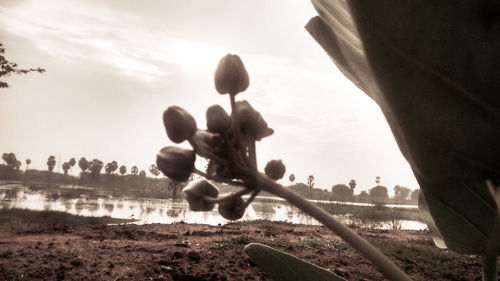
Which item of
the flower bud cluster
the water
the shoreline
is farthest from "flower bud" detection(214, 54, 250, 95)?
the water

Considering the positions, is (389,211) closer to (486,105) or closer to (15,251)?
(15,251)

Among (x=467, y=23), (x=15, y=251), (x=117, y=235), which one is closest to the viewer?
(x=467, y=23)

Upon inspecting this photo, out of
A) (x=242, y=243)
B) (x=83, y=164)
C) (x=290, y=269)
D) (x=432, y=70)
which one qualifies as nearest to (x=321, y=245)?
(x=242, y=243)

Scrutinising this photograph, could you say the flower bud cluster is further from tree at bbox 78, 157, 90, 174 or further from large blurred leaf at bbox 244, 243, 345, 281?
tree at bbox 78, 157, 90, 174

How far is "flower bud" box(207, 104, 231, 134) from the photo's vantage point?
706 mm

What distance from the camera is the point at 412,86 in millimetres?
583

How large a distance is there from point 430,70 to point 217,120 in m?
0.33

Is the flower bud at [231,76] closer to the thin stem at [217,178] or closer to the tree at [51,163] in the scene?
the thin stem at [217,178]

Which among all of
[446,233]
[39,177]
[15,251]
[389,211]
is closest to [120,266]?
[15,251]

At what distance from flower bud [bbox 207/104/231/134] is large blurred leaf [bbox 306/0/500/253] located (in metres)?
0.20

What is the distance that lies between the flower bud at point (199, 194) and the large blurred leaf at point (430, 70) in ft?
1.02

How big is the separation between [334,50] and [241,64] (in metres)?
0.19

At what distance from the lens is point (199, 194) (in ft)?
2.35

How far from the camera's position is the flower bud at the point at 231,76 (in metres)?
0.78
